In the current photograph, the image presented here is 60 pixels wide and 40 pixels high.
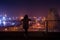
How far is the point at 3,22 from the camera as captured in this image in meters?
15.7
